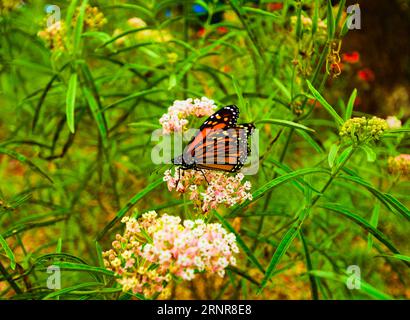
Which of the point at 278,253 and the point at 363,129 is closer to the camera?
the point at 278,253

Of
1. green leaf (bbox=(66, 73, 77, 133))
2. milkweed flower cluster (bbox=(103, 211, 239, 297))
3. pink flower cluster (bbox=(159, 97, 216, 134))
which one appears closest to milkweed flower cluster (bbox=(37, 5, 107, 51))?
green leaf (bbox=(66, 73, 77, 133))

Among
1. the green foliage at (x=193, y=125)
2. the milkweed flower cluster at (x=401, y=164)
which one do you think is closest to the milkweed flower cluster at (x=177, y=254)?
the green foliage at (x=193, y=125)

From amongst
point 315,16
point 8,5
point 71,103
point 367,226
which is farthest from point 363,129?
point 8,5

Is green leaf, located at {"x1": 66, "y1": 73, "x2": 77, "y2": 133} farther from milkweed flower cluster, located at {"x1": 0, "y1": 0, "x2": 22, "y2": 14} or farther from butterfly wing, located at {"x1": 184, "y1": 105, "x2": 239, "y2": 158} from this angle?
milkweed flower cluster, located at {"x1": 0, "y1": 0, "x2": 22, "y2": 14}

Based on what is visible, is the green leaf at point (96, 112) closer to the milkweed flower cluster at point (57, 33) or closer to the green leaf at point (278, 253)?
the milkweed flower cluster at point (57, 33)

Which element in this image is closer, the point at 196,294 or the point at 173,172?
the point at 173,172

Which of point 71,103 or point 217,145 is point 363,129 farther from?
point 71,103
